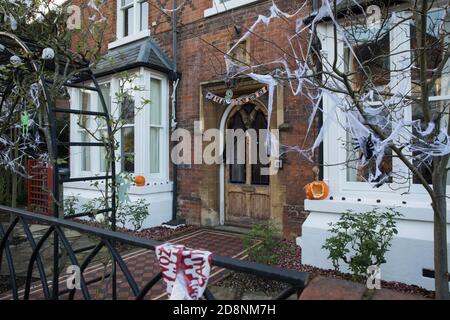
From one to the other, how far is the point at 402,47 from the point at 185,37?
14.5 ft

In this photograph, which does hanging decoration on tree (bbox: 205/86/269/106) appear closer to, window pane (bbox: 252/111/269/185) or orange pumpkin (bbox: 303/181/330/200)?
window pane (bbox: 252/111/269/185)

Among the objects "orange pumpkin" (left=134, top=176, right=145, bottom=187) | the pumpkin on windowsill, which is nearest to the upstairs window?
"orange pumpkin" (left=134, top=176, right=145, bottom=187)

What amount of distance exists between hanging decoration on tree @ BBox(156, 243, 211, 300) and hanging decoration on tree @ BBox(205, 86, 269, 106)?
4.79m

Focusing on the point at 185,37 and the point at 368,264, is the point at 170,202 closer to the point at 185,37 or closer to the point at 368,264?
the point at 185,37

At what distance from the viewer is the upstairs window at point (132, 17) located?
797 centimetres

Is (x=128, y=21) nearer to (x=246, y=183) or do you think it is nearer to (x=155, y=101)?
(x=155, y=101)

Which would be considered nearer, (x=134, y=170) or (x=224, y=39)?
(x=224, y=39)

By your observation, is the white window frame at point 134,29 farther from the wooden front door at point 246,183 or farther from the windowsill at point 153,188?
the windowsill at point 153,188

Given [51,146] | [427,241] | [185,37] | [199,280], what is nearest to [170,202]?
[185,37]

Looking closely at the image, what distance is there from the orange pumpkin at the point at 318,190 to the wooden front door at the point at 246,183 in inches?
63.9

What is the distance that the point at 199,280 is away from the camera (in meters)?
1.42

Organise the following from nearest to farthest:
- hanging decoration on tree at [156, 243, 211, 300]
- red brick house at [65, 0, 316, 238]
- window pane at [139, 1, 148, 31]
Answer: hanging decoration on tree at [156, 243, 211, 300], red brick house at [65, 0, 316, 238], window pane at [139, 1, 148, 31]

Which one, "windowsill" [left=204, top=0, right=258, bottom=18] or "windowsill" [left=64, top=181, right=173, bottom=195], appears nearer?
"windowsill" [left=204, top=0, right=258, bottom=18]

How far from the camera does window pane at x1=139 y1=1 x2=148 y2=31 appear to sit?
26.1 ft
